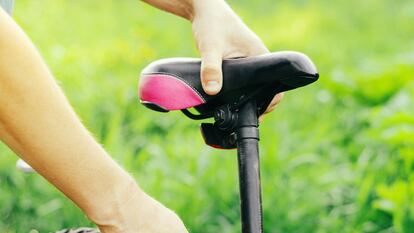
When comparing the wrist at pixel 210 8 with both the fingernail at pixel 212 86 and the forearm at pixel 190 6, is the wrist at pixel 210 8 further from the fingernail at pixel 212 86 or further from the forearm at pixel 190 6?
the fingernail at pixel 212 86

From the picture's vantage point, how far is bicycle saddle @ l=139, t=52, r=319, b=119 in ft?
4.95

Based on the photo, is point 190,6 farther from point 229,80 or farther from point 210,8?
point 229,80

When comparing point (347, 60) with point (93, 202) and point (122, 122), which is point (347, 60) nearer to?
point (122, 122)

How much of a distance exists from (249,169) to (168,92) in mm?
188

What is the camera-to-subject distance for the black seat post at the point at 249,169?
149 cm

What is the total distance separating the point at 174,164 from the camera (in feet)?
12.3

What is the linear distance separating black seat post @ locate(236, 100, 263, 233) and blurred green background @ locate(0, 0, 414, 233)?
149 centimetres

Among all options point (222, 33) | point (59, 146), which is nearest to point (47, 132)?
point (59, 146)

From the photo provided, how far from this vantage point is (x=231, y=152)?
3.80 metres

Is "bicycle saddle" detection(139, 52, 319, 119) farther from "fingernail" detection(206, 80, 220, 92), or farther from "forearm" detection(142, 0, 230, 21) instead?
"forearm" detection(142, 0, 230, 21)

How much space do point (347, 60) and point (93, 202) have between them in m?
5.31

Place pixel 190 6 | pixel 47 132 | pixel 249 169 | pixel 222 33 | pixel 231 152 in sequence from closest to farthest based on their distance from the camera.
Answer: pixel 47 132 → pixel 249 169 → pixel 222 33 → pixel 190 6 → pixel 231 152

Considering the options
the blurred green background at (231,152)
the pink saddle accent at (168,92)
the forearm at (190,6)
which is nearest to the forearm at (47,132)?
the pink saddle accent at (168,92)

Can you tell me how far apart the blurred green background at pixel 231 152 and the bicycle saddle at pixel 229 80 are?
1.47 meters
